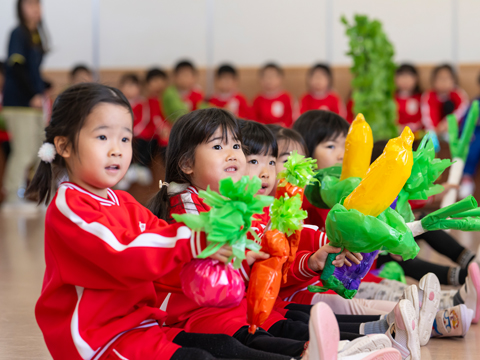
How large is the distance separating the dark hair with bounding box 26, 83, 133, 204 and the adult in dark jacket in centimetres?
278

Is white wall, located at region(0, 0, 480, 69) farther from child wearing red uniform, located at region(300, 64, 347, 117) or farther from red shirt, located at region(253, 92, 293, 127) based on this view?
red shirt, located at region(253, 92, 293, 127)

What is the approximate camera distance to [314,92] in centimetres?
Answer: 495

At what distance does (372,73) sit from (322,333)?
2457 millimetres

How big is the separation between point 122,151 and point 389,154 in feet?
1.75

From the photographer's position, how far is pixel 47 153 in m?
1.07

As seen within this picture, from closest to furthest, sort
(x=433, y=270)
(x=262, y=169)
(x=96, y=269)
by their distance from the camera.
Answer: (x=96, y=269), (x=262, y=169), (x=433, y=270)

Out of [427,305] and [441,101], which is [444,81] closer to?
[441,101]

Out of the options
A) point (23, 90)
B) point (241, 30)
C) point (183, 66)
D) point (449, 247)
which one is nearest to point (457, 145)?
point (449, 247)

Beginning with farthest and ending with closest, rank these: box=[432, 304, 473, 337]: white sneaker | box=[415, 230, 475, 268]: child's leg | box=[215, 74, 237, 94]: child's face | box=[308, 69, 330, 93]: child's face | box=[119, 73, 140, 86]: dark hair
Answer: box=[119, 73, 140, 86]: dark hair → box=[215, 74, 237, 94]: child's face → box=[308, 69, 330, 93]: child's face → box=[415, 230, 475, 268]: child's leg → box=[432, 304, 473, 337]: white sneaker

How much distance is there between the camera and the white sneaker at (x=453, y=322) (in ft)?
4.57

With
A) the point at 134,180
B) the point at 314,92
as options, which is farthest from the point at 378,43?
the point at 134,180

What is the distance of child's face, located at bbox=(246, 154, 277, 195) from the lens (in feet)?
4.91

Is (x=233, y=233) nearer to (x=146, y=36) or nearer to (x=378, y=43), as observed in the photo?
(x=378, y=43)

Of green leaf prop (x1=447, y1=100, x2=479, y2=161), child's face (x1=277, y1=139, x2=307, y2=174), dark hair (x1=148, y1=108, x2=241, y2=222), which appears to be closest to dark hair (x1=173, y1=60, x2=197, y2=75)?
green leaf prop (x1=447, y1=100, x2=479, y2=161)
